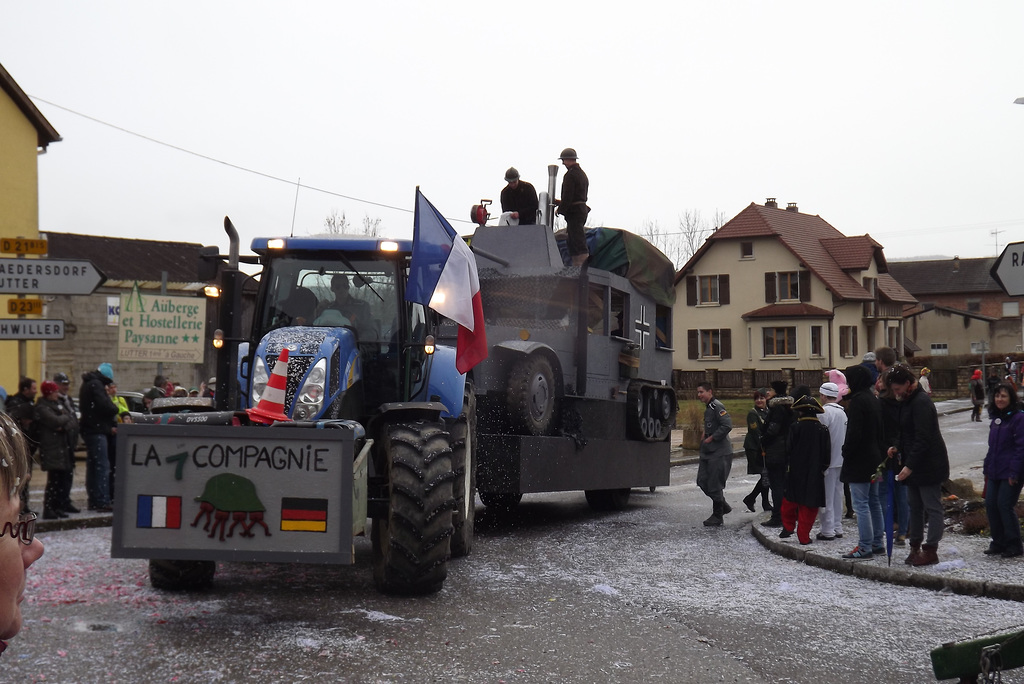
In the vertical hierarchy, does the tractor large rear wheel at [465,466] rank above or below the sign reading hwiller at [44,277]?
below

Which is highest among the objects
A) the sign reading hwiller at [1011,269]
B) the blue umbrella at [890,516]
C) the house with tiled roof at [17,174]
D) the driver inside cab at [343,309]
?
the house with tiled roof at [17,174]

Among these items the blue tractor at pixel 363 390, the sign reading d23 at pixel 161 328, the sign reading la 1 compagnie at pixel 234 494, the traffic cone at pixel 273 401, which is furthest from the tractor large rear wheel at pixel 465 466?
the sign reading d23 at pixel 161 328

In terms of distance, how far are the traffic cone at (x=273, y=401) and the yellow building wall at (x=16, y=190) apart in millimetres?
18661

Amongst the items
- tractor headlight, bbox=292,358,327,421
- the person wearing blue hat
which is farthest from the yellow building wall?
tractor headlight, bbox=292,358,327,421

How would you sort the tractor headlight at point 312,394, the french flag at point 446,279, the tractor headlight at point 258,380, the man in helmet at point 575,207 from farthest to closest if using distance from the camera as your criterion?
the man in helmet at point 575,207, the french flag at point 446,279, the tractor headlight at point 258,380, the tractor headlight at point 312,394

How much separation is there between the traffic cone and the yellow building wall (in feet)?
61.2

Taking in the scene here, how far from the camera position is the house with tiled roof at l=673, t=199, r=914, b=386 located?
5788 cm

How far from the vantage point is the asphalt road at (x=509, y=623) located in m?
6.16

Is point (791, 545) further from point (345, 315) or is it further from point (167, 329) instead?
point (167, 329)

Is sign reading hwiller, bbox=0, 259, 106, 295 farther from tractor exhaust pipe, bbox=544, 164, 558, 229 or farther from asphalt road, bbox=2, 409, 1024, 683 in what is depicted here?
tractor exhaust pipe, bbox=544, 164, 558, 229

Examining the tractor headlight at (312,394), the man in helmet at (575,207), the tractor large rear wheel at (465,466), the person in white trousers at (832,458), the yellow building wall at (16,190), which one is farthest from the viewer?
the yellow building wall at (16,190)

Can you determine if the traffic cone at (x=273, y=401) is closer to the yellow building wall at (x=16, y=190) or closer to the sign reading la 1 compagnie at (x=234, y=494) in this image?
the sign reading la 1 compagnie at (x=234, y=494)

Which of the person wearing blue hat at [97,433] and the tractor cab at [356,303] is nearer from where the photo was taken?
the tractor cab at [356,303]

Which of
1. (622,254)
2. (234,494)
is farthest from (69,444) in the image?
(622,254)
